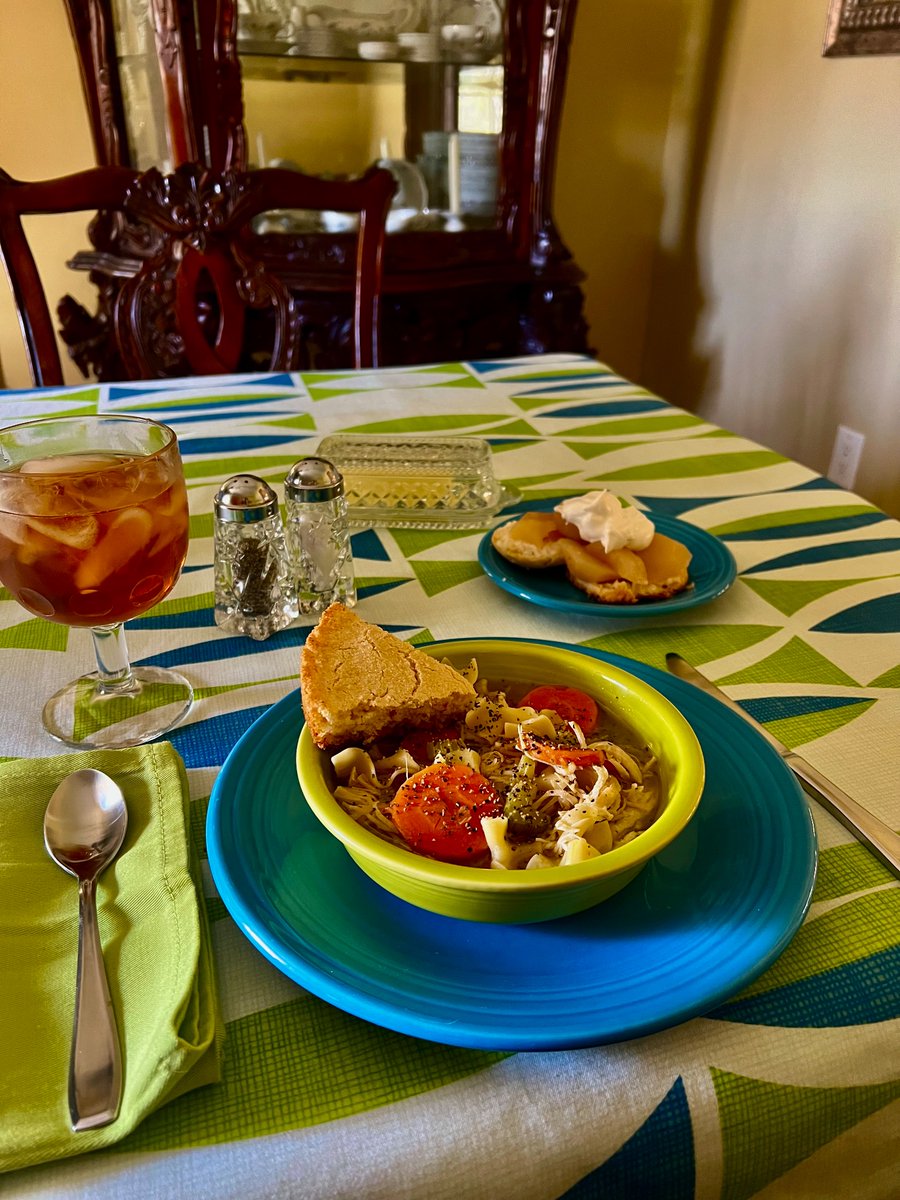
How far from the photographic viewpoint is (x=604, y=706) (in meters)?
0.52

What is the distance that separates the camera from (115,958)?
0.40m

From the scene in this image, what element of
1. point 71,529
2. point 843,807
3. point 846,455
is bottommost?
point 846,455

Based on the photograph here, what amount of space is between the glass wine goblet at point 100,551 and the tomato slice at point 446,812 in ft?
0.75

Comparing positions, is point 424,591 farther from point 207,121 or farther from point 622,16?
point 622,16

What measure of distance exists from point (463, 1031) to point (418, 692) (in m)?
0.18

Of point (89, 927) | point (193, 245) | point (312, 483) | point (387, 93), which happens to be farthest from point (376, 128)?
point (89, 927)

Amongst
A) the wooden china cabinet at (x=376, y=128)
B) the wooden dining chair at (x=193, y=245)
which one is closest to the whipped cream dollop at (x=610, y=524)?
the wooden dining chair at (x=193, y=245)

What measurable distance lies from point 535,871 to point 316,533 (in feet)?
1.37

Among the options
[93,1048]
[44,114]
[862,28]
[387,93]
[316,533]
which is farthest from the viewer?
[44,114]

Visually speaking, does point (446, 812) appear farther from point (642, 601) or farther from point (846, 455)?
point (846, 455)

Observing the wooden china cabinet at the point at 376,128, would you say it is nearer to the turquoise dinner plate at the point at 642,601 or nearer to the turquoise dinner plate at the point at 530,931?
the turquoise dinner plate at the point at 642,601

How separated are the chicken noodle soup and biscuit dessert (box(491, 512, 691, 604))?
0.23m

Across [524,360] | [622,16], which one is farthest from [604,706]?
[622,16]

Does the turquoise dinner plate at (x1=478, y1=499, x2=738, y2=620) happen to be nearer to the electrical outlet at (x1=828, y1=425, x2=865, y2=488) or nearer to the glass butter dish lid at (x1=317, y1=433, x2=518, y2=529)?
the glass butter dish lid at (x1=317, y1=433, x2=518, y2=529)
